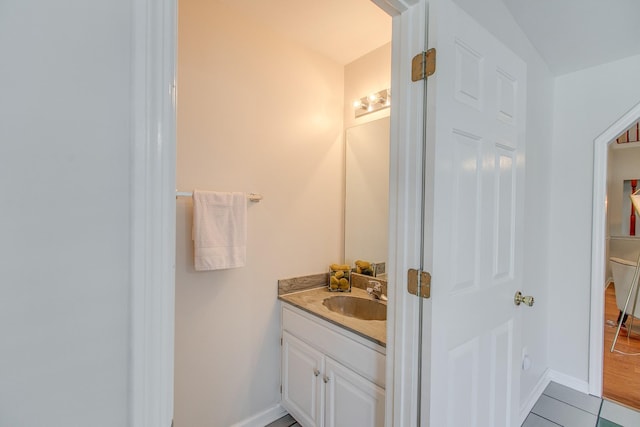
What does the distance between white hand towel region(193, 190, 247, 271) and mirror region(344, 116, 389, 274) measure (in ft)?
3.02

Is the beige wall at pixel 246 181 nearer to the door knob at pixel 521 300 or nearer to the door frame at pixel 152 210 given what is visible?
the door frame at pixel 152 210

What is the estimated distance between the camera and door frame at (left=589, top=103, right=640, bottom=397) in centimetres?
200

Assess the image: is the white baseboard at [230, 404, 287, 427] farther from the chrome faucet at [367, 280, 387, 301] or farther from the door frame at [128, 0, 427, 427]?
the door frame at [128, 0, 427, 427]

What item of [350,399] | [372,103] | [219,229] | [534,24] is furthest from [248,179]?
[534,24]

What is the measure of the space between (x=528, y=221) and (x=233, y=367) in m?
2.08

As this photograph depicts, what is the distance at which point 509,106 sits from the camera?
130 cm

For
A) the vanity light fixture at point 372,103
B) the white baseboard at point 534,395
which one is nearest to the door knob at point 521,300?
the white baseboard at point 534,395

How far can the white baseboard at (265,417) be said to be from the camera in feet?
5.67

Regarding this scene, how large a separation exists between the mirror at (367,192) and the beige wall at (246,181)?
0.54ft

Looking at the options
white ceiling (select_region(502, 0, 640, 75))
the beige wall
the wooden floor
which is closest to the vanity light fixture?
the beige wall

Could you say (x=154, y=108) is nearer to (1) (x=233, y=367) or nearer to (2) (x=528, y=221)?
(1) (x=233, y=367)

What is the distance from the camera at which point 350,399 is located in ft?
4.56

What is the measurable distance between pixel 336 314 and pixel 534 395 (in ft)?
5.39

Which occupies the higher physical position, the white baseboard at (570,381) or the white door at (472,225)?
the white door at (472,225)
